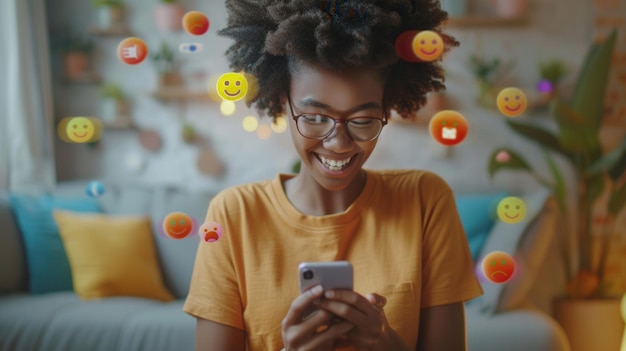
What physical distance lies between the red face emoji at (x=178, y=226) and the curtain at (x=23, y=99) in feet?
4.73

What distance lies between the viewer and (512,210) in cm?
83

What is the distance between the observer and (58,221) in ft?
5.46

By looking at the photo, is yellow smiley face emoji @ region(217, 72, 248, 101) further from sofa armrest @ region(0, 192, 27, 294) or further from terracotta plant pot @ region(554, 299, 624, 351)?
terracotta plant pot @ region(554, 299, 624, 351)

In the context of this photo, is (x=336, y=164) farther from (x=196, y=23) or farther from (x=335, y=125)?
(x=196, y=23)

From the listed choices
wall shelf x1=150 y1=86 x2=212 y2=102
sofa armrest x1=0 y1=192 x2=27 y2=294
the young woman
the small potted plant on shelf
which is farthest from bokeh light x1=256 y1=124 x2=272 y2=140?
the young woman

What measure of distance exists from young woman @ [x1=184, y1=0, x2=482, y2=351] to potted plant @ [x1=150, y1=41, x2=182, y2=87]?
4.80 ft

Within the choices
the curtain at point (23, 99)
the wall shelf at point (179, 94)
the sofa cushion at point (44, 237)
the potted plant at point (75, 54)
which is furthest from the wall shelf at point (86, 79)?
the sofa cushion at point (44, 237)

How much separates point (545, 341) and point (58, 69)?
6.48 ft

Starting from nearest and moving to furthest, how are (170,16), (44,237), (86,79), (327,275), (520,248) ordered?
1. (327,275)
2. (520,248)
3. (44,237)
4. (170,16)
5. (86,79)

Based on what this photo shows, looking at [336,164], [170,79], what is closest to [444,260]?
[336,164]

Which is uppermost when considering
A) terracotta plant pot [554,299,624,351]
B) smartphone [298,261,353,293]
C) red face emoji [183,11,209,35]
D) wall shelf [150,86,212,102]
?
red face emoji [183,11,209,35]

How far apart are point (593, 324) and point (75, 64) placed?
79.9 inches

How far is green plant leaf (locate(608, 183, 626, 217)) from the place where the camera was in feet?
6.04

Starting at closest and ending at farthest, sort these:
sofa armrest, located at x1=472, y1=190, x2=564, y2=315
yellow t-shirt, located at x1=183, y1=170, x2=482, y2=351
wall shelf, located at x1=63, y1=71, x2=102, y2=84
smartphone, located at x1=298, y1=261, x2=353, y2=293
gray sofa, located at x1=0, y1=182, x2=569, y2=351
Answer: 1. smartphone, located at x1=298, y1=261, x2=353, y2=293
2. yellow t-shirt, located at x1=183, y1=170, x2=482, y2=351
3. gray sofa, located at x1=0, y1=182, x2=569, y2=351
4. sofa armrest, located at x1=472, y1=190, x2=564, y2=315
5. wall shelf, located at x1=63, y1=71, x2=102, y2=84
